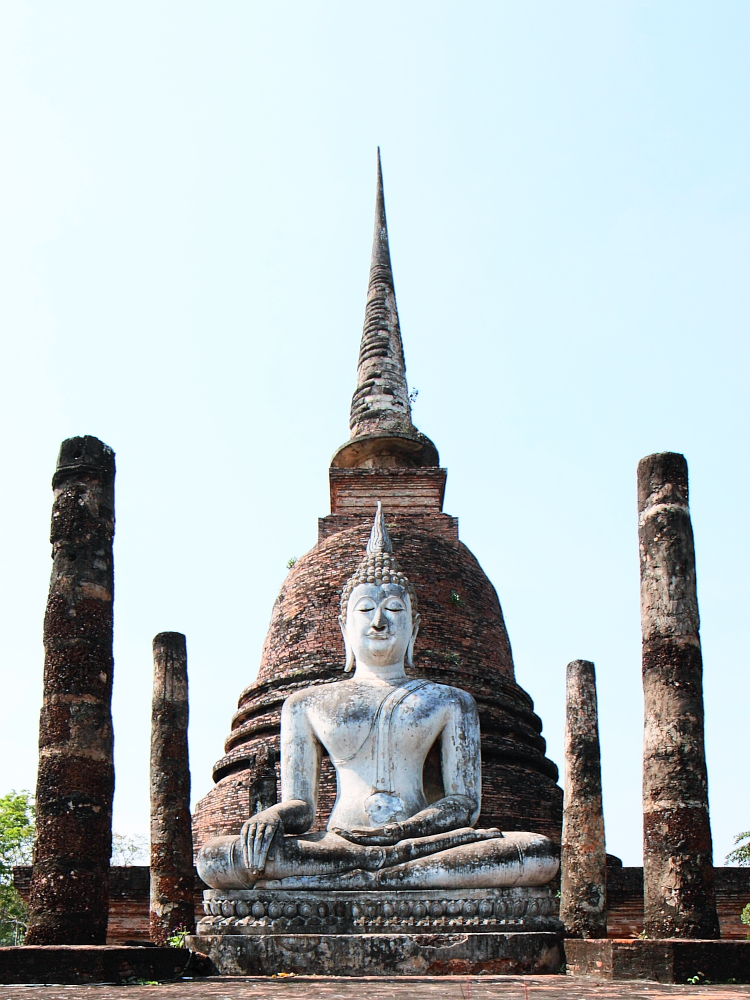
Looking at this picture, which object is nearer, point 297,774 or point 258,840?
point 258,840

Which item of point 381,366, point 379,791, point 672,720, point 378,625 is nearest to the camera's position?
point 379,791

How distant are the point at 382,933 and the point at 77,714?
2.77 meters

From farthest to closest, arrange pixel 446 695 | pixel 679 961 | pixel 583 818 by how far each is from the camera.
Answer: pixel 583 818
pixel 446 695
pixel 679 961

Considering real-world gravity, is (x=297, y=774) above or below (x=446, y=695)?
below

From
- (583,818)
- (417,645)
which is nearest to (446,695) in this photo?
(583,818)

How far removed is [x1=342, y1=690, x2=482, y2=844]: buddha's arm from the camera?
24.2 feet

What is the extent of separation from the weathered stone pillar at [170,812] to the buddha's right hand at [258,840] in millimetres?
5402

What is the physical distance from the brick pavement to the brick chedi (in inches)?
273

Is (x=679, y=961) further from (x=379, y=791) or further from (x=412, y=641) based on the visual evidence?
(x=412, y=641)

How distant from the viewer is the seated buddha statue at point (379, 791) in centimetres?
706

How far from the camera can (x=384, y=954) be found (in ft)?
21.4

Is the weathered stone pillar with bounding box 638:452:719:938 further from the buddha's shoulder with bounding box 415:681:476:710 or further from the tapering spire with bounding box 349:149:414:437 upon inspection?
the tapering spire with bounding box 349:149:414:437

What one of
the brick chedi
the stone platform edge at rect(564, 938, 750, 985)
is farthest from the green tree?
the stone platform edge at rect(564, 938, 750, 985)

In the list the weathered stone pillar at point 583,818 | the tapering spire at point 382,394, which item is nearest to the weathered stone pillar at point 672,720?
the weathered stone pillar at point 583,818
